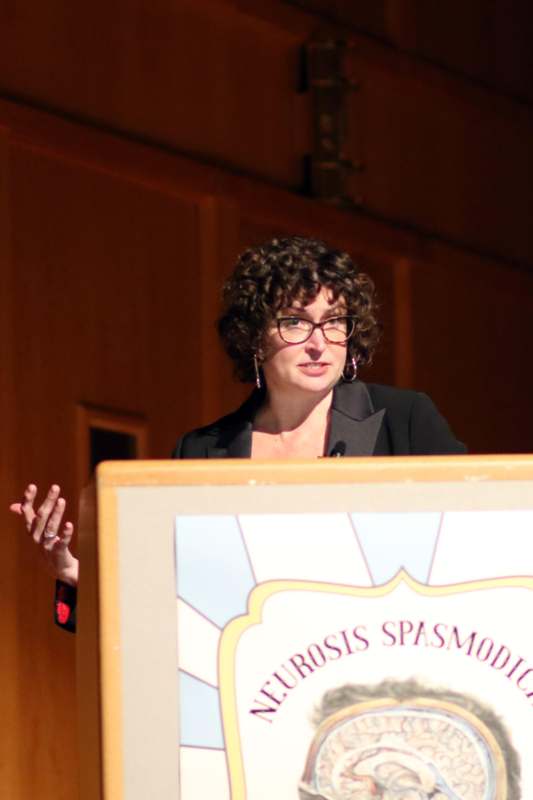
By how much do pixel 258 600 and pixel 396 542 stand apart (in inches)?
5.8

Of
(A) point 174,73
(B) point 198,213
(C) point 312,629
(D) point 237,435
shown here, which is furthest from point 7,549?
(C) point 312,629

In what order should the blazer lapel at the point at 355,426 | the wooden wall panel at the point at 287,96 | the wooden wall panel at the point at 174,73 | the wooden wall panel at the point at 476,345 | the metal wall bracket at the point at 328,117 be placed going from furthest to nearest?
the wooden wall panel at the point at 476,345, the metal wall bracket at the point at 328,117, the wooden wall panel at the point at 287,96, the wooden wall panel at the point at 174,73, the blazer lapel at the point at 355,426

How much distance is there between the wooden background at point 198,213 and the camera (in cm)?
426

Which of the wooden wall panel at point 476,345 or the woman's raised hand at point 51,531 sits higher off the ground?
the wooden wall panel at point 476,345

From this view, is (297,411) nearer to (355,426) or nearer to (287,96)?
(355,426)

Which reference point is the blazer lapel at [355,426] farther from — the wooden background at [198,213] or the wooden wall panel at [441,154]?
the wooden wall panel at [441,154]

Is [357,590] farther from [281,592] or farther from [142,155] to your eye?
[142,155]

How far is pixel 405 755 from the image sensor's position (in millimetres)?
2037

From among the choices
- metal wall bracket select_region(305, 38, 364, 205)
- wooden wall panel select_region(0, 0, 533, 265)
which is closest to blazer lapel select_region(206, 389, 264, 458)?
wooden wall panel select_region(0, 0, 533, 265)

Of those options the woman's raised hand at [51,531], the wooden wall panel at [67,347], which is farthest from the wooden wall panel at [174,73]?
the woman's raised hand at [51,531]

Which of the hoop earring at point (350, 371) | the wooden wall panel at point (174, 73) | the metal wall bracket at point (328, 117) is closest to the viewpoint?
the hoop earring at point (350, 371)

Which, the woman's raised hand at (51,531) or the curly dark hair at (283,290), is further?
the curly dark hair at (283,290)

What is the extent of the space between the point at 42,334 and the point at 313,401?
5.73ft

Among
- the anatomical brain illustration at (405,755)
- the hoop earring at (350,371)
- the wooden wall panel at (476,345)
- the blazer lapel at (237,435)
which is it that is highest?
the wooden wall panel at (476,345)
